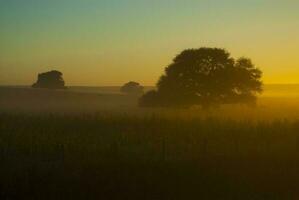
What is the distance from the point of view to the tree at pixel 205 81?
204 feet

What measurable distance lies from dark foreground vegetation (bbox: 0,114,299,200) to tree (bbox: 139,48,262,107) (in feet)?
93.1

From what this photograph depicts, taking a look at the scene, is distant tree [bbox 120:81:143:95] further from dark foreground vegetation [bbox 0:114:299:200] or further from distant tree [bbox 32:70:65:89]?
dark foreground vegetation [bbox 0:114:299:200]

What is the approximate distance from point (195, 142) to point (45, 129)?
876 cm

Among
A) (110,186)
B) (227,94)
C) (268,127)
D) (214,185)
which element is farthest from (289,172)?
(227,94)

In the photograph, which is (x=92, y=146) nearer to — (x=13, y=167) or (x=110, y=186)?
(x=13, y=167)

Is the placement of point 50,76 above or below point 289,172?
above

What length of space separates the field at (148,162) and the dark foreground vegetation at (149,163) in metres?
0.03

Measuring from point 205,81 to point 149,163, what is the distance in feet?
135

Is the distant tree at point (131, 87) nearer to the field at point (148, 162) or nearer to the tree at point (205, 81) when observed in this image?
the tree at point (205, 81)

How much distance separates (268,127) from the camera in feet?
111

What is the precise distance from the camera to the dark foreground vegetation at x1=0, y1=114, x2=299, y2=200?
57.6 ft

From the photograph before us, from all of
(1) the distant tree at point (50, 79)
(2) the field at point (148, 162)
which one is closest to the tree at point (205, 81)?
(2) the field at point (148, 162)

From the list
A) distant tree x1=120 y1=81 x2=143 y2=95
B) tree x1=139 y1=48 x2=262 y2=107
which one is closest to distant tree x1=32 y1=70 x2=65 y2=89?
distant tree x1=120 y1=81 x2=143 y2=95

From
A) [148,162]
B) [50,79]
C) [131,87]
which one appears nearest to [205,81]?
[148,162]
